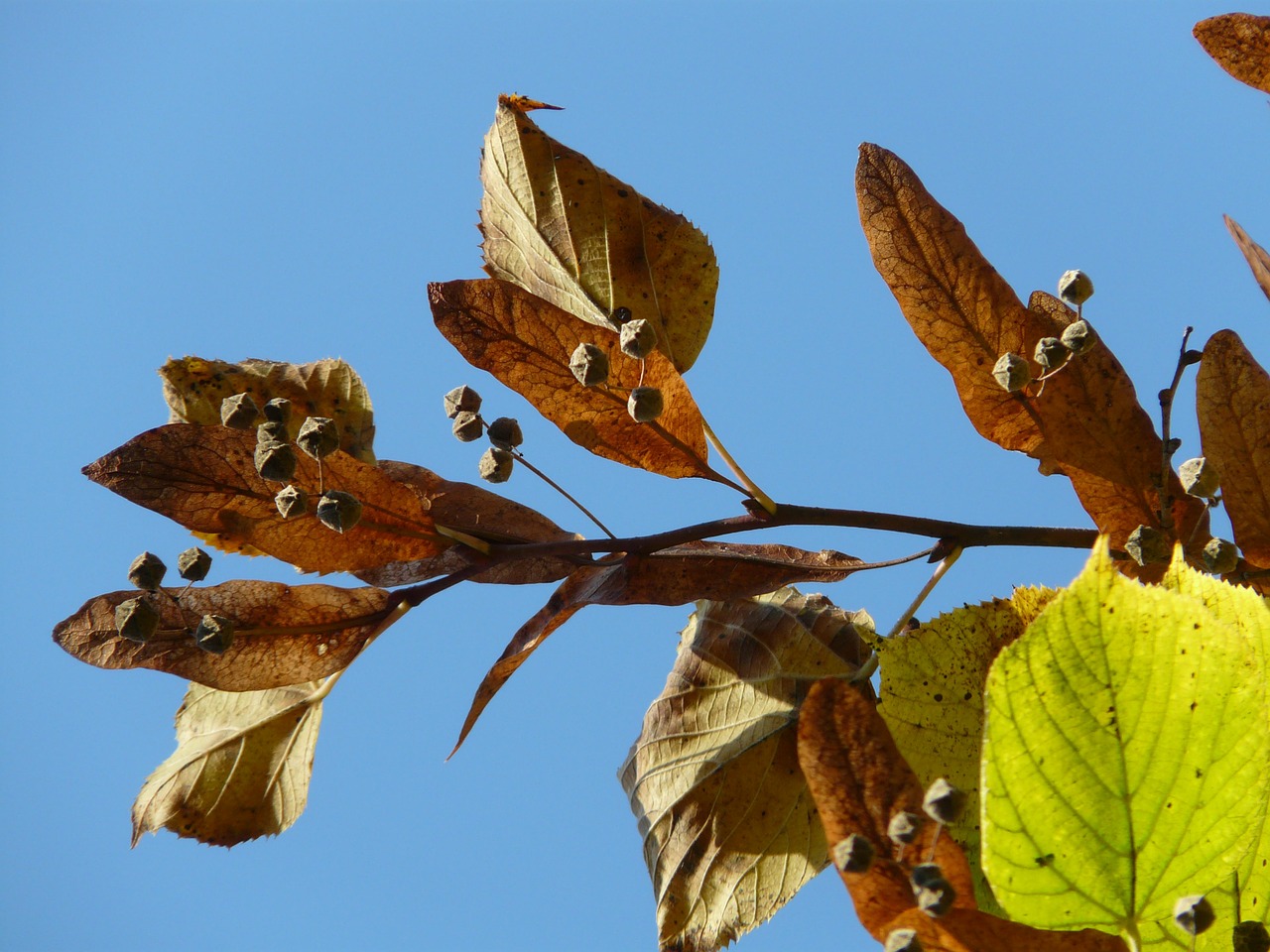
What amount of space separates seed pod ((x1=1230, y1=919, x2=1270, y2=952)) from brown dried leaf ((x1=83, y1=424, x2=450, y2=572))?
569mm

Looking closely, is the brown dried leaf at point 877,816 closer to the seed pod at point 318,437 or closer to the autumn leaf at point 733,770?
the autumn leaf at point 733,770

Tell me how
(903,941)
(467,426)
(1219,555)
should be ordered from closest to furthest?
(903,941)
(1219,555)
(467,426)

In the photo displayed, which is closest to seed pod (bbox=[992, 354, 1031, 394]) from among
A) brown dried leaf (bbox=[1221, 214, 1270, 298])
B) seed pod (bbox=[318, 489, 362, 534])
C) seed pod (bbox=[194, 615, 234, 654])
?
brown dried leaf (bbox=[1221, 214, 1270, 298])

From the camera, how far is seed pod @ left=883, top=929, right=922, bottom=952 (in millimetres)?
483

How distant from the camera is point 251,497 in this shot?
808 mm

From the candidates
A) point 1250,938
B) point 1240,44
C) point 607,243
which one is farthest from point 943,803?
point 1240,44

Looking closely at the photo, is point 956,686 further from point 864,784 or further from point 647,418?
point 647,418

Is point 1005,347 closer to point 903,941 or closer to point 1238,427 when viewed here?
point 1238,427

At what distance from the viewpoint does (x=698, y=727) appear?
886mm

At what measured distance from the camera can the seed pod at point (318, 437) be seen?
76 centimetres

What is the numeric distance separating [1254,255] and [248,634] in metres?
0.84

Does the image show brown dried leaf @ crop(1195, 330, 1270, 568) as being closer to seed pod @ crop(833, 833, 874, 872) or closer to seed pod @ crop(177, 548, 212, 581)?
seed pod @ crop(833, 833, 874, 872)

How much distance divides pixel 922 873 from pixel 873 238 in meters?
0.47

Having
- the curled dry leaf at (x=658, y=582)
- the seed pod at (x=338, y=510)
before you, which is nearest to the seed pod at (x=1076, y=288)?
the curled dry leaf at (x=658, y=582)
